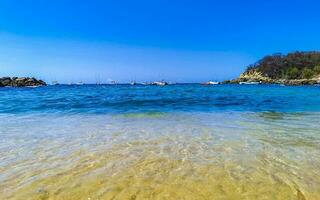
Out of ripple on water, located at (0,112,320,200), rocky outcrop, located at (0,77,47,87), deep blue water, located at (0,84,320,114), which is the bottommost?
rocky outcrop, located at (0,77,47,87)

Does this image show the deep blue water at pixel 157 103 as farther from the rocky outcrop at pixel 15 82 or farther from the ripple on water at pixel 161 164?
the rocky outcrop at pixel 15 82

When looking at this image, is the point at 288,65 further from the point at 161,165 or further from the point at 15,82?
the point at 161,165

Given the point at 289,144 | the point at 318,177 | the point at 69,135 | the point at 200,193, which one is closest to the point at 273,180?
the point at 318,177

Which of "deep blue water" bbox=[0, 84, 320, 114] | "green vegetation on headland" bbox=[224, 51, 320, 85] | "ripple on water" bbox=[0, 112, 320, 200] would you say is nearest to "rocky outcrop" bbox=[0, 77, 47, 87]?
"deep blue water" bbox=[0, 84, 320, 114]

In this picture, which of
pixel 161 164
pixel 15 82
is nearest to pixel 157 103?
pixel 161 164

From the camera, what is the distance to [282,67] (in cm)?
17125

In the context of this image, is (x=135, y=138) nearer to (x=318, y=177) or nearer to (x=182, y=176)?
(x=182, y=176)

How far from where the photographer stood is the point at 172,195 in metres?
5.06

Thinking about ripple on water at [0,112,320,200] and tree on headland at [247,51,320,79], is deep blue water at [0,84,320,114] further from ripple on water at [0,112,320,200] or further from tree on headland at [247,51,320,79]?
tree on headland at [247,51,320,79]

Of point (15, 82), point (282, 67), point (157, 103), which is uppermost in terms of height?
point (282, 67)

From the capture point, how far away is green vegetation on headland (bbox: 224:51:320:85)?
160m

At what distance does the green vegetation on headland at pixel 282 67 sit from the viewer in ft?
526

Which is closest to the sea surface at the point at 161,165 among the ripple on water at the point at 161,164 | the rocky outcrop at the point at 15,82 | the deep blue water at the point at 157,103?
the ripple on water at the point at 161,164

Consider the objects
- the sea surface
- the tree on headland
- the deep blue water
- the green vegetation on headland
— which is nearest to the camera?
the sea surface
